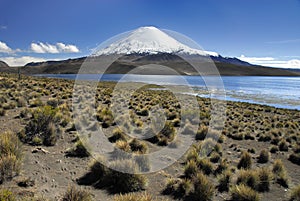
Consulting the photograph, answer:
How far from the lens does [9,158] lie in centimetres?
477

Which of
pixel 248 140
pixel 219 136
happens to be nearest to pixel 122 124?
pixel 219 136

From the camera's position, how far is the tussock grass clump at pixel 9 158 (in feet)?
15.0

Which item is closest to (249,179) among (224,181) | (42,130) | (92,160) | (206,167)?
(224,181)

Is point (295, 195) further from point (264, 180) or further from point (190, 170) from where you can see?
point (190, 170)

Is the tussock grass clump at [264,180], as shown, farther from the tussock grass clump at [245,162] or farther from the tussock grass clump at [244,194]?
the tussock grass clump at [245,162]

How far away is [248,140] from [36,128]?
33.1 feet

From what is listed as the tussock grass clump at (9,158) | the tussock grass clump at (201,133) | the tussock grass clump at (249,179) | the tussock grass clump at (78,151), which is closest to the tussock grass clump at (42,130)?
the tussock grass clump at (78,151)

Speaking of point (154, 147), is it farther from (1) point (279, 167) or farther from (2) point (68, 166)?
(1) point (279, 167)

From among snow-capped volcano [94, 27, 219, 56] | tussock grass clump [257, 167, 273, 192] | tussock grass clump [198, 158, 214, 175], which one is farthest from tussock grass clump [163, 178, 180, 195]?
snow-capped volcano [94, 27, 219, 56]

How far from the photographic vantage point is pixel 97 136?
29.1ft

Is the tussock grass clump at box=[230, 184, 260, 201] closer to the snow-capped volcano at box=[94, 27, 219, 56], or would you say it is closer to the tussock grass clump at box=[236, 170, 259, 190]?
the tussock grass clump at box=[236, 170, 259, 190]

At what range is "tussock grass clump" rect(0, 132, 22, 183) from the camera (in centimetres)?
457

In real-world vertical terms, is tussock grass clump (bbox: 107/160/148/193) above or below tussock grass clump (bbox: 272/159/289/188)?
above

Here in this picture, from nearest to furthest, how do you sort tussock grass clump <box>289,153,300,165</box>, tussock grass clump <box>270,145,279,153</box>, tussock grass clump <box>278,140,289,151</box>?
tussock grass clump <box>289,153,300,165</box>, tussock grass clump <box>270,145,279,153</box>, tussock grass clump <box>278,140,289,151</box>
